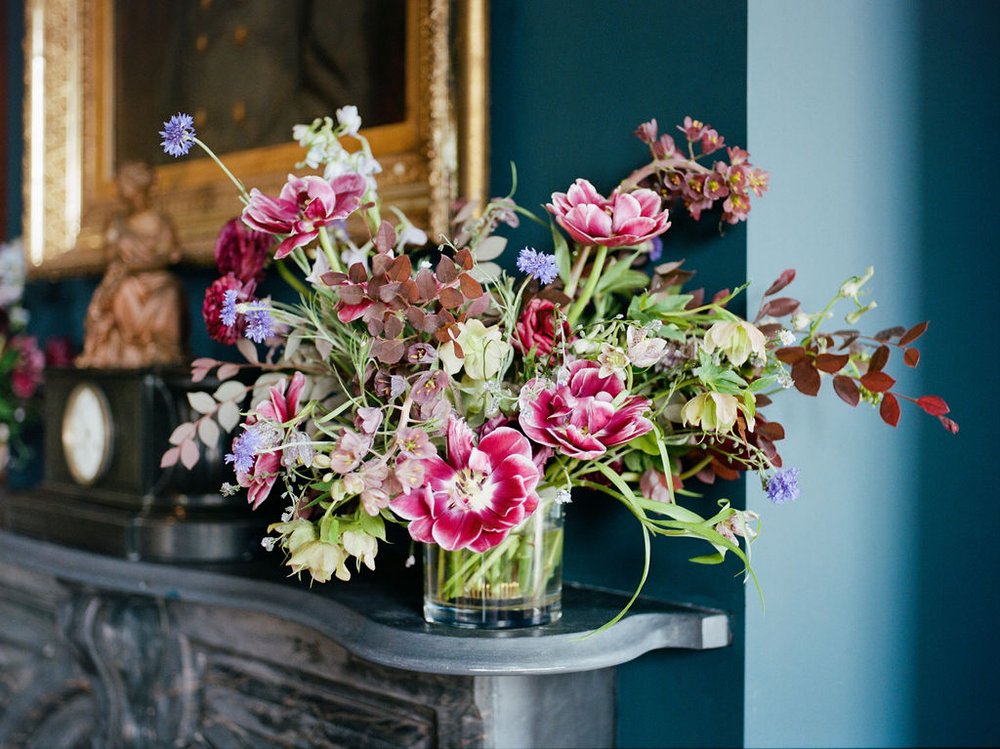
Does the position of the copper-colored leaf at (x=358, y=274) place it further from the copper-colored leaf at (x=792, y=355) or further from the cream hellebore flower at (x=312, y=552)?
the copper-colored leaf at (x=792, y=355)

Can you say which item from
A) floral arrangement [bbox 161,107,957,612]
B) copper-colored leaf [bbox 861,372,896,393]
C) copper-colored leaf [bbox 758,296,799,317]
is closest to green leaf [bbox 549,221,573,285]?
floral arrangement [bbox 161,107,957,612]

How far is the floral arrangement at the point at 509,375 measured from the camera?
2.91ft

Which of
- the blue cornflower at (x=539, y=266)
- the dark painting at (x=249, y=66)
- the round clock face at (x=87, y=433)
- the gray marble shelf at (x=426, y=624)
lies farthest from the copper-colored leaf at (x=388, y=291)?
the round clock face at (x=87, y=433)

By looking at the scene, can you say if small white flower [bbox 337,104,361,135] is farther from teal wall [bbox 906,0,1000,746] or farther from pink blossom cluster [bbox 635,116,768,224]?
teal wall [bbox 906,0,1000,746]

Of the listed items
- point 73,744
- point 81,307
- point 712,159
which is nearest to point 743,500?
point 712,159

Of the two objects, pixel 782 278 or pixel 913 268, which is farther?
pixel 913 268

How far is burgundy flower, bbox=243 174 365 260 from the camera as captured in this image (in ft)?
3.11

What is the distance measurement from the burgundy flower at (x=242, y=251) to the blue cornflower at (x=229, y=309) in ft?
0.39

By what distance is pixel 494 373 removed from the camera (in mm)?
921

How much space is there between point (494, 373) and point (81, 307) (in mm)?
1464

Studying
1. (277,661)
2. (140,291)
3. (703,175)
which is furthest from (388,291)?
(140,291)

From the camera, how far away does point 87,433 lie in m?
1.50

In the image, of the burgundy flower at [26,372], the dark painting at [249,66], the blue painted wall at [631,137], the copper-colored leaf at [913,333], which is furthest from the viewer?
the burgundy flower at [26,372]

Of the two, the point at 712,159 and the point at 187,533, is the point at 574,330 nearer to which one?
the point at 712,159
